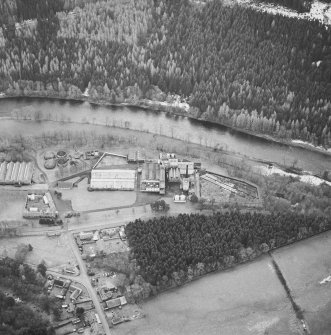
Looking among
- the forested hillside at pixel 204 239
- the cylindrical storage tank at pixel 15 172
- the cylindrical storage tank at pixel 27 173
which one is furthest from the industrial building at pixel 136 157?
the cylindrical storage tank at pixel 15 172

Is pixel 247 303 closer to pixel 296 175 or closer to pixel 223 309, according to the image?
pixel 223 309

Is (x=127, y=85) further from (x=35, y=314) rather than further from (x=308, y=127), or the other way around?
(x=35, y=314)

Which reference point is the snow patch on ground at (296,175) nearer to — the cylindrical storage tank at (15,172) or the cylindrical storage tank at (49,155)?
the cylindrical storage tank at (49,155)

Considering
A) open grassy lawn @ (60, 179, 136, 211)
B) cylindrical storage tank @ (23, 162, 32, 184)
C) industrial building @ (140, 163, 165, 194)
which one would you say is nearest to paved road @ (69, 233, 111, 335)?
open grassy lawn @ (60, 179, 136, 211)

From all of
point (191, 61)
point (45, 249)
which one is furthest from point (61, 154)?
point (191, 61)

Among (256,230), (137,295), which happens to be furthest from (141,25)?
(137,295)
